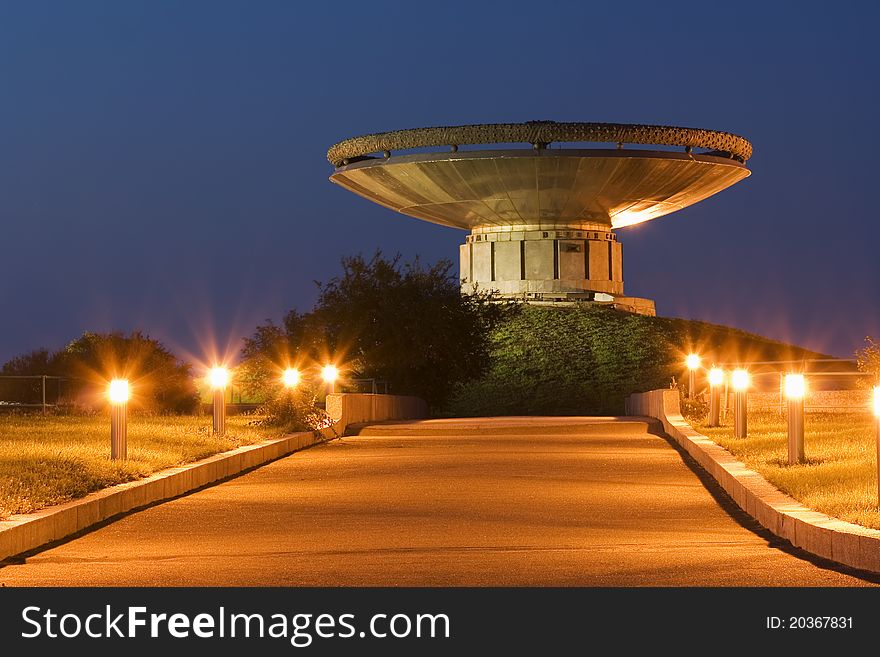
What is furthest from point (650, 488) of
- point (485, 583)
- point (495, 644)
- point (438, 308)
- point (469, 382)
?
point (469, 382)

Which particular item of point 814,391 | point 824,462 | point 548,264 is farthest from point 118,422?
point 548,264

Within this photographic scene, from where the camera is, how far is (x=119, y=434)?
17.7 m

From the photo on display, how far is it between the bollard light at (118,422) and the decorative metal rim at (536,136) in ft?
142

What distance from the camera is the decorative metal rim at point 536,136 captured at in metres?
59.7

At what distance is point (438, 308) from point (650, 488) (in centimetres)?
3184

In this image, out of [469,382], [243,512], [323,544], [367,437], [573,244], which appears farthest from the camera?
[573,244]

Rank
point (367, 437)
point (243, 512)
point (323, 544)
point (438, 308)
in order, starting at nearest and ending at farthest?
point (323, 544), point (243, 512), point (367, 437), point (438, 308)

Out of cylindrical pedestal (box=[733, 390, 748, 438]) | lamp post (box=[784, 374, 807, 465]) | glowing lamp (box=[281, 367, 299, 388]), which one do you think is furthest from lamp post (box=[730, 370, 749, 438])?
glowing lamp (box=[281, 367, 299, 388])

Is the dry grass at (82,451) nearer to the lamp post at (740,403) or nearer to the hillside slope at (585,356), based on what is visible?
the lamp post at (740,403)

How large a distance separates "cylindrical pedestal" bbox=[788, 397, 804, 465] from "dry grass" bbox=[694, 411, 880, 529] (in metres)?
0.14

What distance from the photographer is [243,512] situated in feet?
48.9

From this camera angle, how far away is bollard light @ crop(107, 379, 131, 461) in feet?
57.6

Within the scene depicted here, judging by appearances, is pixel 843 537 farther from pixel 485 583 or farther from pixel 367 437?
pixel 367 437

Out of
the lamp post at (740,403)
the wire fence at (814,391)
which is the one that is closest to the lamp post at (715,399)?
the wire fence at (814,391)
